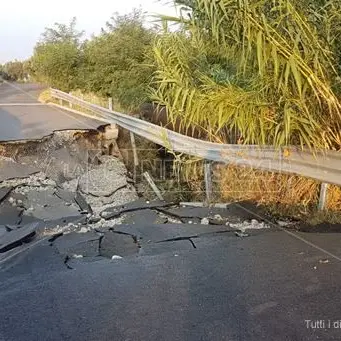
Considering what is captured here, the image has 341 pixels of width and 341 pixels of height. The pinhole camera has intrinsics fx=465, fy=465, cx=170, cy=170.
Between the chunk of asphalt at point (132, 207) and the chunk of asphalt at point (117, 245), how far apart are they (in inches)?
45.4

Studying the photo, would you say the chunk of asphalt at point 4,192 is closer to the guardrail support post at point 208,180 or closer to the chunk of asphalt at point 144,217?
the chunk of asphalt at point 144,217

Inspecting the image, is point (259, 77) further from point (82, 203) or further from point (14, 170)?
point (14, 170)

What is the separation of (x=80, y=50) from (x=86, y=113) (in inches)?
354

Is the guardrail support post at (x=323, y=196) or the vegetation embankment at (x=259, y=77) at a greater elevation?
the vegetation embankment at (x=259, y=77)

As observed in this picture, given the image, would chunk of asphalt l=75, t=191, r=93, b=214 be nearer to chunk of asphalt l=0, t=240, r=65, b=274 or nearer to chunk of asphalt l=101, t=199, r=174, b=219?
chunk of asphalt l=101, t=199, r=174, b=219

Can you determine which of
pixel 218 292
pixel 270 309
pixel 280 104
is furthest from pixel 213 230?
pixel 270 309

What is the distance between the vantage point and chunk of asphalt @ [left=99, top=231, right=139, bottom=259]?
5059 millimetres

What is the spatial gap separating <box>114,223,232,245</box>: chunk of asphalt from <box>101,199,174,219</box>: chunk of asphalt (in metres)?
0.84

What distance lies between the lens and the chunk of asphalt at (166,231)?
17.9 ft

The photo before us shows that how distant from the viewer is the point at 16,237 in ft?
19.1

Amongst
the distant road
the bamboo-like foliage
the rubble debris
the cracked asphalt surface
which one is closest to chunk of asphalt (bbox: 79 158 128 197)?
the rubble debris

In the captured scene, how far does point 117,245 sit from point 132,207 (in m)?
2.03

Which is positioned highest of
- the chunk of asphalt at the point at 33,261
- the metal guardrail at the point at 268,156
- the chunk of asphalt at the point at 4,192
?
the metal guardrail at the point at 268,156

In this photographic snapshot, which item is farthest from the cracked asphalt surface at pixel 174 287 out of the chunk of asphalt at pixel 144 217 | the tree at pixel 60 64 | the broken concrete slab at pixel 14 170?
the tree at pixel 60 64
